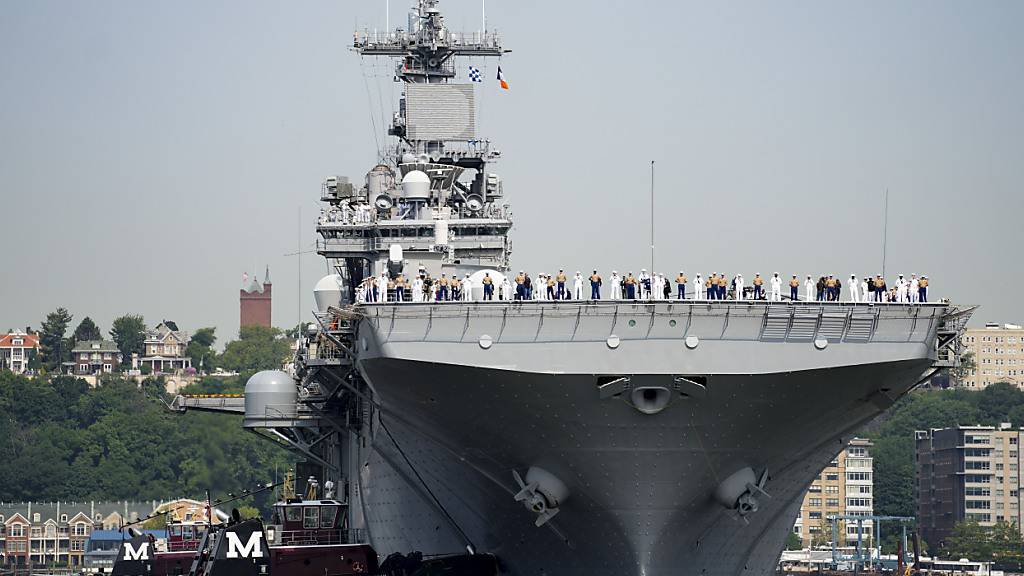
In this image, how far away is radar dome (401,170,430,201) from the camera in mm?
45438

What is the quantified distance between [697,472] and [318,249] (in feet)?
56.9

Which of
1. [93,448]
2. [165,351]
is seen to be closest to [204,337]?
[165,351]

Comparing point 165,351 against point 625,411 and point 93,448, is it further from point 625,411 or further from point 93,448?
point 625,411

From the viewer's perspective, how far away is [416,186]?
45406mm

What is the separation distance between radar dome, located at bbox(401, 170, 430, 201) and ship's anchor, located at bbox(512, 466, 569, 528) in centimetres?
1548

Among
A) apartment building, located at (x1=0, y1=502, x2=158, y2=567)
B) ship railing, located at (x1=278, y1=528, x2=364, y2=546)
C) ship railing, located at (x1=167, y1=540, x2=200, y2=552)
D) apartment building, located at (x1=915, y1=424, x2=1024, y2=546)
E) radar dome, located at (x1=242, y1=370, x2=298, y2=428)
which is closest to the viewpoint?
ship railing, located at (x1=278, y1=528, x2=364, y2=546)

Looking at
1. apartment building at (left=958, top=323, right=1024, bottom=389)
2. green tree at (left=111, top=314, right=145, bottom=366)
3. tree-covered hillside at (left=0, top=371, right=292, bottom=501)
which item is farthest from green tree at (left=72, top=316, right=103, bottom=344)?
apartment building at (left=958, top=323, right=1024, bottom=389)

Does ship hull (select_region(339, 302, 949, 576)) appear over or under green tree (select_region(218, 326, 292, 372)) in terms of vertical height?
under

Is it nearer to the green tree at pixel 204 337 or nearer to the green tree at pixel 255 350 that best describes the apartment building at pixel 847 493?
the green tree at pixel 255 350

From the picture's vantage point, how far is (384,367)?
31.5 m

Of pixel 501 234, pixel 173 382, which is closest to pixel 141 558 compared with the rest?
pixel 501 234

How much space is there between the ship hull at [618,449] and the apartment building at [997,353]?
13801 centimetres

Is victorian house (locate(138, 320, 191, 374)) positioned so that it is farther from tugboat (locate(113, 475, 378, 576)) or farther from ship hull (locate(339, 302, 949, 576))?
ship hull (locate(339, 302, 949, 576))

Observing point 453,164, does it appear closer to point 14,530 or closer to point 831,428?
point 831,428
